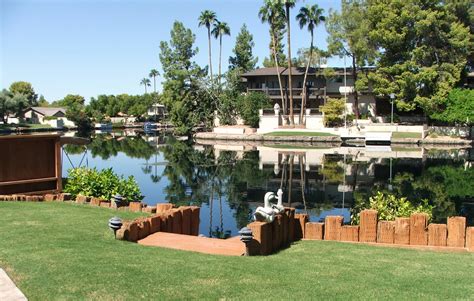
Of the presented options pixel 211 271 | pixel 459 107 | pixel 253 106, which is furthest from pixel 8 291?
pixel 253 106

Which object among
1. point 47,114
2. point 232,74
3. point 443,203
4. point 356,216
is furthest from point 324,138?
point 47,114

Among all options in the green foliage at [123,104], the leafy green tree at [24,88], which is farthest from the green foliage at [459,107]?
the leafy green tree at [24,88]

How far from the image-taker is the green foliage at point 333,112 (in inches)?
2453

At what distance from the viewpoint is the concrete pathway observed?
18.4 ft

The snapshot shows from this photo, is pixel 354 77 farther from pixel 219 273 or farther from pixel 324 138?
pixel 219 273

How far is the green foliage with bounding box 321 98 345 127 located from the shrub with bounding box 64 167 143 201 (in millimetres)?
50105

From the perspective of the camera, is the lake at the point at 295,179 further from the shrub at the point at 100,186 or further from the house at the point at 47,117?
the house at the point at 47,117

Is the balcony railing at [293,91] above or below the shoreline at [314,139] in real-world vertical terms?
above

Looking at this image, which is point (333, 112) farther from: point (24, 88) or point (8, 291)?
point (24, 88)

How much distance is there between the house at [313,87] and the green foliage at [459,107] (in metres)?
12.2

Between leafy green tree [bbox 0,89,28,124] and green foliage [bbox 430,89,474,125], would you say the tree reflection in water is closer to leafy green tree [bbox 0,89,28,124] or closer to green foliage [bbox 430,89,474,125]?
green foliage [bbox 430,89,474,125]

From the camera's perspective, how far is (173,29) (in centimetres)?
7694

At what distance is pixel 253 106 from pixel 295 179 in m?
40.8

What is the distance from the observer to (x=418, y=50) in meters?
56.2
